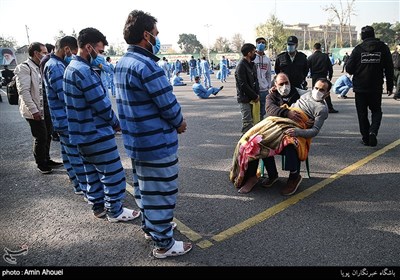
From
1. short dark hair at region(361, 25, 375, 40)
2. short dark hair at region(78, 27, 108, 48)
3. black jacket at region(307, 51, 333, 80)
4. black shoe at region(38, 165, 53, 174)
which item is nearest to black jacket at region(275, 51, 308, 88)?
short dark hair at region(361, 25, 375, 40)

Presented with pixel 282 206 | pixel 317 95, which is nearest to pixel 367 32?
pixel 317 95

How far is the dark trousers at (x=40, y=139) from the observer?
15.8 feet

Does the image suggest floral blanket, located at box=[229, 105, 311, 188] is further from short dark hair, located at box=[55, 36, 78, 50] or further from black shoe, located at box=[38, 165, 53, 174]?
black shoe, located at box=[38, 165, 53, 174]

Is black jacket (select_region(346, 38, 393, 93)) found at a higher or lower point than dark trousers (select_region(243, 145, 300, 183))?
higher

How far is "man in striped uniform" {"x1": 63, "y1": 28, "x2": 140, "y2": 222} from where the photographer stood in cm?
295

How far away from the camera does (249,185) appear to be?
3.87m

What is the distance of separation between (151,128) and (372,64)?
15.0 ft

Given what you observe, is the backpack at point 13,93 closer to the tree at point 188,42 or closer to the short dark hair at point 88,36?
the short dark hair at point 88,36

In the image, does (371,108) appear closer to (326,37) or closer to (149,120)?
(149,120)

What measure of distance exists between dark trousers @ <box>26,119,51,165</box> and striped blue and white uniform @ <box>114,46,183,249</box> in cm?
293

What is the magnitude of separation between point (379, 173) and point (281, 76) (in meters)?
1.90

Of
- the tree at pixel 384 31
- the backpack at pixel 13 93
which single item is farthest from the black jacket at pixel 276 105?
the tree at pixel 384 31

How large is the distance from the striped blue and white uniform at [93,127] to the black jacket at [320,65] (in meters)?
6.43
